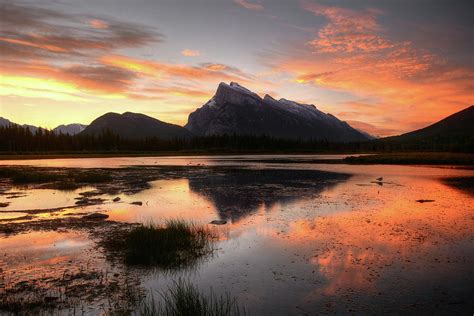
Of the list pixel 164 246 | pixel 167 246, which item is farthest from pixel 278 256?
pixel 164 246

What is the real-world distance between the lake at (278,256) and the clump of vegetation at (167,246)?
29.4 inches

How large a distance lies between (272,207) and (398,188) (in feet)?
71.2

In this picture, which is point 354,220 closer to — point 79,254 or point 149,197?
point 79,254

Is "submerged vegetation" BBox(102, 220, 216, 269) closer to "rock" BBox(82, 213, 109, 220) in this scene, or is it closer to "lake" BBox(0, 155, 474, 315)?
"lake" BBox(0, 155, 474, 315)

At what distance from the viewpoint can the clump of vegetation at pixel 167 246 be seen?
51.5 feet

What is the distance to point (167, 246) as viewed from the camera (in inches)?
682

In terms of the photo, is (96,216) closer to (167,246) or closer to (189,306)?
(167,246)

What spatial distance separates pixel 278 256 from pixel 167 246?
5701 mm

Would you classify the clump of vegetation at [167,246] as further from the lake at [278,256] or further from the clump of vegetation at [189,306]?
the clump of vegetation at [189,306]

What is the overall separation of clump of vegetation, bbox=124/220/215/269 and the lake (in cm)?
75

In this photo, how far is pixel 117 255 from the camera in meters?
16.3

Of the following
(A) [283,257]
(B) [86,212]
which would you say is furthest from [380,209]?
(B) [86,212]

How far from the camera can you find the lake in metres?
11.7

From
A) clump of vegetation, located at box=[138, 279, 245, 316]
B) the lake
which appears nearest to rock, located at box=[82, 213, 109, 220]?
the lake
